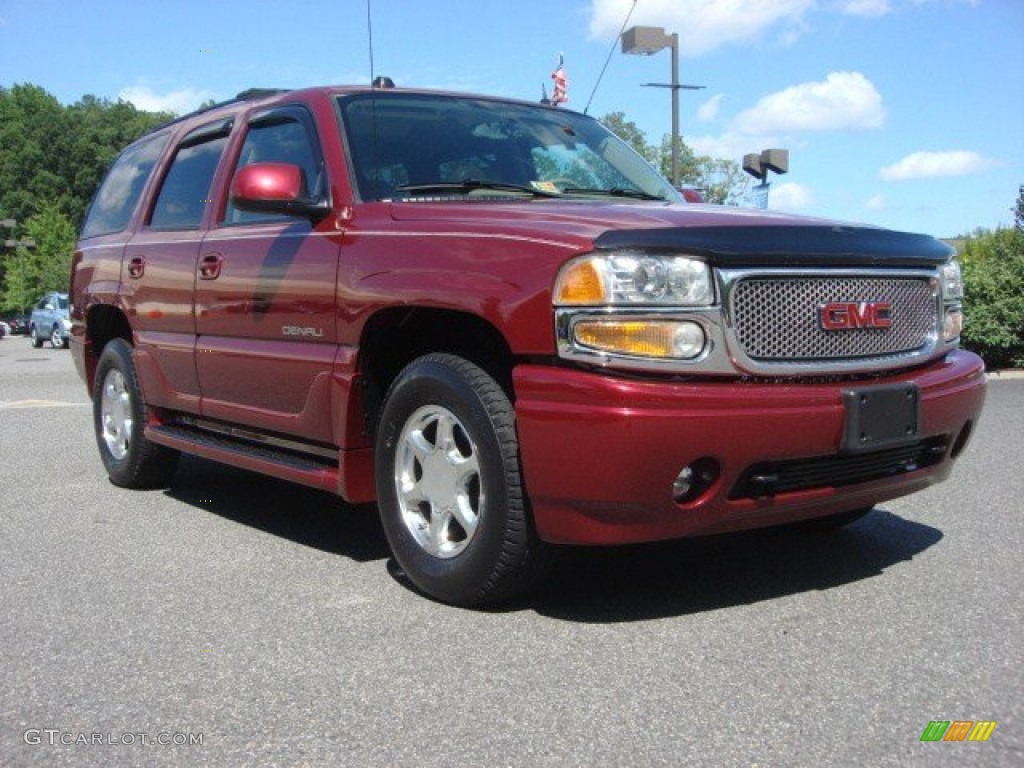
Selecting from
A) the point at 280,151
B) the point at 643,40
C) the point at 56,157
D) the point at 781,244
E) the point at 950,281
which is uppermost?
the point at 56,157

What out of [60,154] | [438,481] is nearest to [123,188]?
[438,481]

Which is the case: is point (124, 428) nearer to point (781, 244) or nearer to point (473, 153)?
point (473, 153)

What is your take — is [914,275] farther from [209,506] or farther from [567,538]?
[209,506]

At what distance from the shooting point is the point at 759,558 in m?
4.34

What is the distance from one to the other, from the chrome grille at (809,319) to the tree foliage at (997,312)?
1176cm

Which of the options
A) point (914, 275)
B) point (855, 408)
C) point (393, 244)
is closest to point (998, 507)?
point (914, 275)

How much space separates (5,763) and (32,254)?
7521 centimetres

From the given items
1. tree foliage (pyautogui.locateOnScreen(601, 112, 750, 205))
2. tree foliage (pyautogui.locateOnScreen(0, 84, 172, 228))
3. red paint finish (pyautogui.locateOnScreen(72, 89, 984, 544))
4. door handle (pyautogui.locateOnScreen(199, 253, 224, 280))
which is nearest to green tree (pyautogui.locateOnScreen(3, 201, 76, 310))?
tree foliage (pyautogui.locateOnScreen(0, 84, 172, 228))

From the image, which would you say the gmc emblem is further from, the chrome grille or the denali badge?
the denali badge

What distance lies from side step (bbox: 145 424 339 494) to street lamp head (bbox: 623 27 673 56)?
505 cm

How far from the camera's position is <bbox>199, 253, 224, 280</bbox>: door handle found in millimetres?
4891

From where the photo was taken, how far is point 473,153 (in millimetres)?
4527

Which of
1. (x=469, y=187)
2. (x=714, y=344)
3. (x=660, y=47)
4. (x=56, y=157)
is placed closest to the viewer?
(x=714, y=344)

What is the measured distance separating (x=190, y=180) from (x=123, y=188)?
1.15 metres
